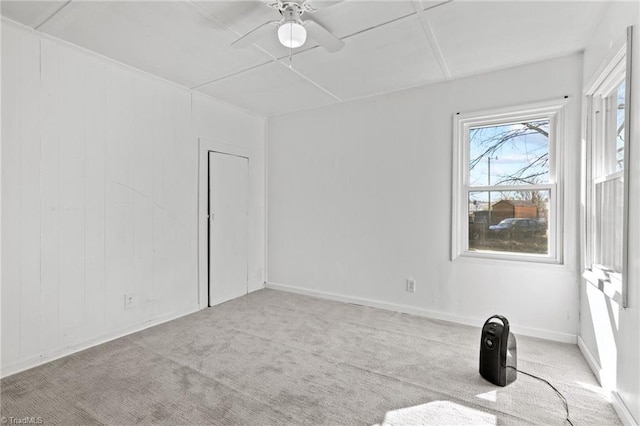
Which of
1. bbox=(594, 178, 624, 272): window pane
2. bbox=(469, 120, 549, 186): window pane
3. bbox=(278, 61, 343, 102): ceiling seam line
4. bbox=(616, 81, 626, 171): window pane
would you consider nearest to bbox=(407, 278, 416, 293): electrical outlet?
bbox=(469, 120, 549, 186): window pane

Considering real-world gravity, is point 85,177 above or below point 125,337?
above

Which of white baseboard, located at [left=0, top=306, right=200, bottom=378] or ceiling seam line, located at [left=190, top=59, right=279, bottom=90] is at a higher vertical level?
ceiling seam line, located at [left=190, top=59, right=279, bottom=90]

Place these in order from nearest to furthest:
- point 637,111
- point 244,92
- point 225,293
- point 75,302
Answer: point 637,111, point 75,302, point 244,92, point 225,293

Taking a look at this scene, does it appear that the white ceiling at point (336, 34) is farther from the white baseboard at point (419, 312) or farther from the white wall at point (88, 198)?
the white baseboard at point (419, 312)

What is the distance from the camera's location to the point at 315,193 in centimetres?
424

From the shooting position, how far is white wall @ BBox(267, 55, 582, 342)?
Answer: 2.86m

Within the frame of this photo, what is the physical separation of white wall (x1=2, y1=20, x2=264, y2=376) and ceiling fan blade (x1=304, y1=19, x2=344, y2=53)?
197cm

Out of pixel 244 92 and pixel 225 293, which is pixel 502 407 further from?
pixel 244 92

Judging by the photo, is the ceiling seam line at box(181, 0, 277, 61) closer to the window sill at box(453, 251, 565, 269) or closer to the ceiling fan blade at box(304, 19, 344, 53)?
the ceiling fan blade at box(304, 19, 344, 53)

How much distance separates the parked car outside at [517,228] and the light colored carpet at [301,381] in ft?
3.20

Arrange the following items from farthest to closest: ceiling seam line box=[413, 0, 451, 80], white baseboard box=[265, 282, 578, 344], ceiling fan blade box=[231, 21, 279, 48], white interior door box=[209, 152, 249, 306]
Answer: white interior door box=[209, 152, 249, 306], white baseboard box=[265, 282, 578, 344], ceiling seam line box=[413, 0, 451, 80], ceiling fan blade box=[231, 21, 279, 48]

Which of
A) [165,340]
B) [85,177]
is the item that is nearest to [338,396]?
[165,340]

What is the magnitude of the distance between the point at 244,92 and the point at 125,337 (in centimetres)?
282

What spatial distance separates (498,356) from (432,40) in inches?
95.4
